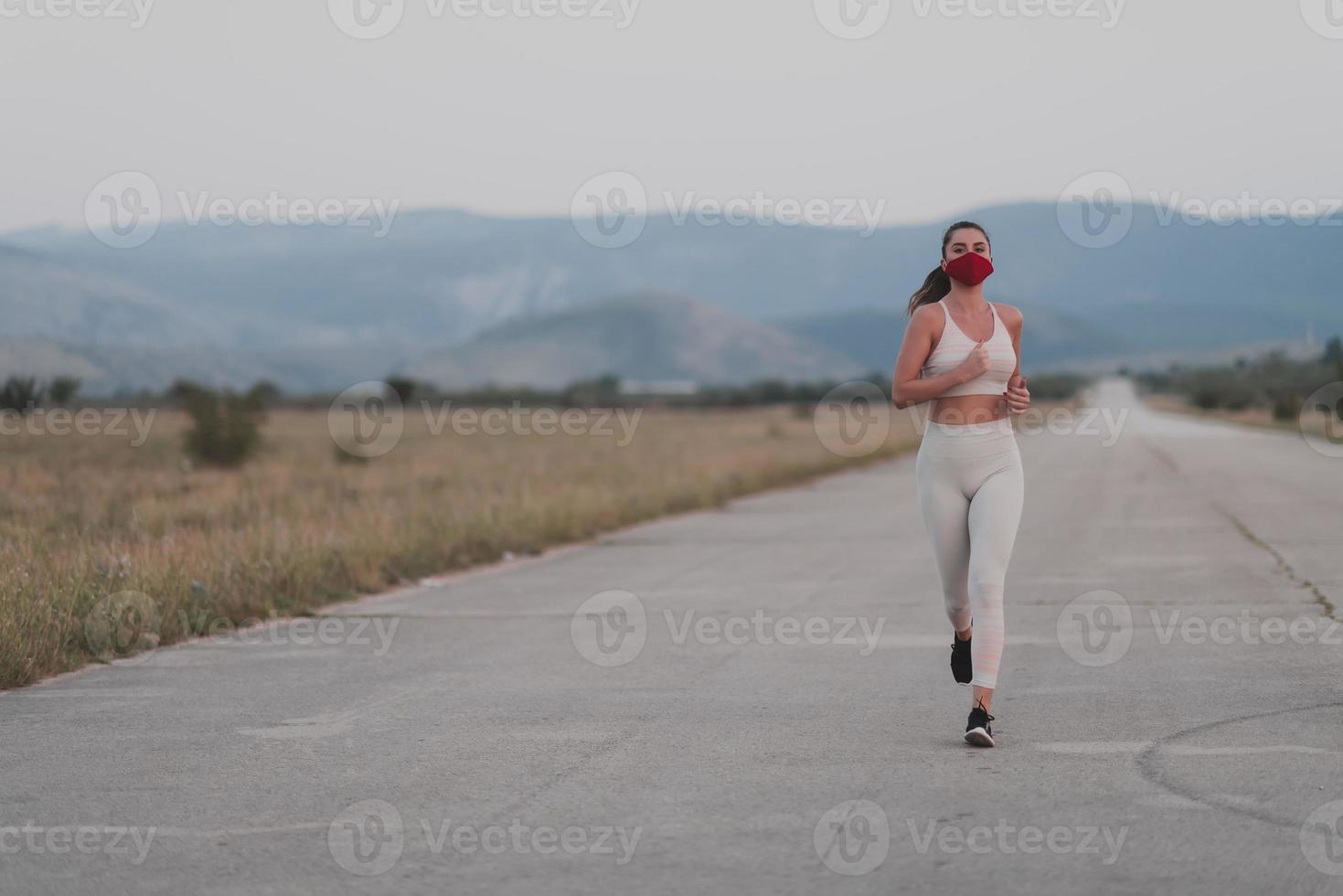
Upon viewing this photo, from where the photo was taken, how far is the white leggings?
7.04 meters

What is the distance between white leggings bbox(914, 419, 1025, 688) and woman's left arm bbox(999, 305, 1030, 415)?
0.10 m

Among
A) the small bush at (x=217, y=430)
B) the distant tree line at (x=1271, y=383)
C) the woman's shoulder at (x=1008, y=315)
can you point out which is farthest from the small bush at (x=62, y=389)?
the woman's shoulder at (x=1008, y=315)

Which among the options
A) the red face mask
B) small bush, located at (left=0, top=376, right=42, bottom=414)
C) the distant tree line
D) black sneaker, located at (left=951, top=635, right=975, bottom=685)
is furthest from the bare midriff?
the distant tree line

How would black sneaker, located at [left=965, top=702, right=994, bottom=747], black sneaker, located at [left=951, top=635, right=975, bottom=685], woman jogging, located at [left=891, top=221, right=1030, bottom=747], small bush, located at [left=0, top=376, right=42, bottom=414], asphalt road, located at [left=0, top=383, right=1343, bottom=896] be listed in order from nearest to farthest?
asphalt road, located at [left=0, top=383, right=1343, bottom=896] < black sneaker, located at [left=965, top=702, right=994, bottom=747] < woman jogging, located at [left=891, top=221, right=1030, bottom=747] < black sneaker, located at [left=951, top=635, right=975, bottom=685] < small bush, located at [left=0, top=376, right=42, bottom=414]

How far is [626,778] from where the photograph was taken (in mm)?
6465

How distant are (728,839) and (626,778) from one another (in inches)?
41.2

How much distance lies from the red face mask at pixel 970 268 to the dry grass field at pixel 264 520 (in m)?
5.69

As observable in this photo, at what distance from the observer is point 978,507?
23.3 feet

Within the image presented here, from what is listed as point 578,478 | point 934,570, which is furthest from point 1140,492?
point 934,570

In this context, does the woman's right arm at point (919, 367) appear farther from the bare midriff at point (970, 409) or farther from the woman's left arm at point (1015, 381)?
the woman's left arm at point (1015, 381)

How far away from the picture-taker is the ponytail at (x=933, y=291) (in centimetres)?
736

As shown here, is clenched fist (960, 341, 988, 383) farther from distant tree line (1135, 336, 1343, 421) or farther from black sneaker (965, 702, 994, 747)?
distant tree line (1135, 336, 1343, 421)

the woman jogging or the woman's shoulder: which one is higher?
the woman's shoulder

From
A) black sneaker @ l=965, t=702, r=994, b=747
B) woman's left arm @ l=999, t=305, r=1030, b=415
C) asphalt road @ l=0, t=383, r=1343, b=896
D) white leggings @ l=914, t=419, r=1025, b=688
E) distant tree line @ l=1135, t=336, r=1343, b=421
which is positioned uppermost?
distant tree line @ l=1135, t=336, r=1343, b=421
